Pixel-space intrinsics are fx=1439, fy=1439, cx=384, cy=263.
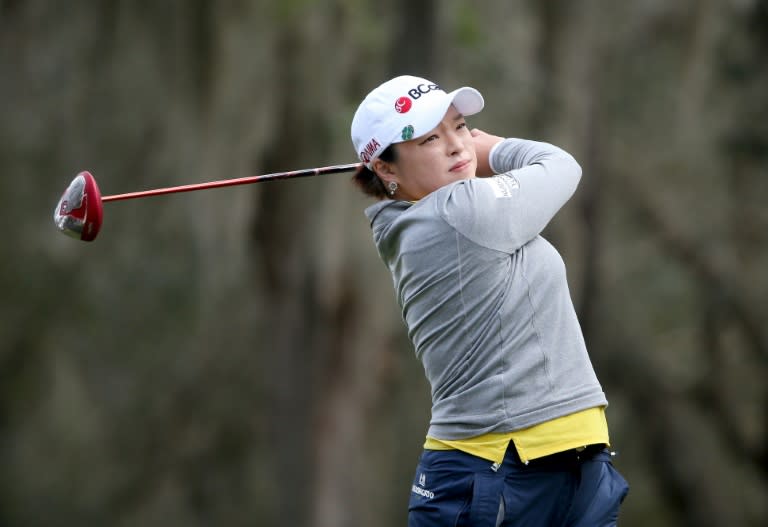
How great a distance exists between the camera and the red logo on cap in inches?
142

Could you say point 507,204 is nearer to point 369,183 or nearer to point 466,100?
point 466,100

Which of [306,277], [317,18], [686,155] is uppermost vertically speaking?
[317,18]

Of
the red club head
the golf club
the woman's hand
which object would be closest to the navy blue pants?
the woman's hand

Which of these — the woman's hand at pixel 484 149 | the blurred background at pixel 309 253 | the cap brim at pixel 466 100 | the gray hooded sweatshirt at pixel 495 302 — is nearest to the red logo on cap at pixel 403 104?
the cap brim at pixel 466 100

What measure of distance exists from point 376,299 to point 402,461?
3297mm

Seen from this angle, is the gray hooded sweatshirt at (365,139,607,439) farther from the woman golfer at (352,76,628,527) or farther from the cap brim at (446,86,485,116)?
the cap brim at (446,86,485,116)

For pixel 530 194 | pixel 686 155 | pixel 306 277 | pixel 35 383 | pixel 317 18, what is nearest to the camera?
pixel 530 194

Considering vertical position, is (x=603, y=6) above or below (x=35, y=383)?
above

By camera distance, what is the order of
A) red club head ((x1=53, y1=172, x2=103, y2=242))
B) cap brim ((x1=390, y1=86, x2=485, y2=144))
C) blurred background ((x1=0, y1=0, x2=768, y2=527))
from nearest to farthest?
cap brim ((x1=390, y1=86, x2=485, y2=144)), red club head ((x1=53, y1=172, x2=103, y2=242)), blurred background ((x1=0, y1=0, x2=768, y2=527))

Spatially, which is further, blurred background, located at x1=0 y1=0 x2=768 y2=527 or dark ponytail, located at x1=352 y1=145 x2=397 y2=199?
blurred background, located at x1=0 y1=0 x2=768 y2=527

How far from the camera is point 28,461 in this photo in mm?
16031

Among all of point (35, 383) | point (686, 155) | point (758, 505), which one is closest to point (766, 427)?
point (758, 505)

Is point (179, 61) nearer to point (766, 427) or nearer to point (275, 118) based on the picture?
point (275, 118)

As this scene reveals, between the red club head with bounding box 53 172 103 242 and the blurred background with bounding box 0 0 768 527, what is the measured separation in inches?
265
